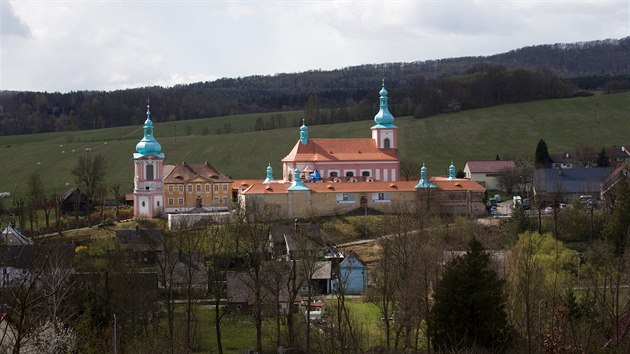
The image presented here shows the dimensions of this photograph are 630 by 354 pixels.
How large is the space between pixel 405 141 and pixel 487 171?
804 inches

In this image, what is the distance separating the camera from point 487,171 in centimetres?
7375

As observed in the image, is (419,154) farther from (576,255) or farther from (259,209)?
(576,255)

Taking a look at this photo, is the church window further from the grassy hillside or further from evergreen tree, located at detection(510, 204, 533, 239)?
evergreen tree, located at detection(510, 204, 533, 239)

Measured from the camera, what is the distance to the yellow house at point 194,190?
6316 cm

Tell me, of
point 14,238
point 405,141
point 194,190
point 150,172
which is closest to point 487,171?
point 405,141

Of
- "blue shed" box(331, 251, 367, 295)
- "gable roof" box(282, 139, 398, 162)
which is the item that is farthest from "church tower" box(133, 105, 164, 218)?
Answer: "blue shed" box(331, 251, 367, 295)

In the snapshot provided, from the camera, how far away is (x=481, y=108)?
347 feet

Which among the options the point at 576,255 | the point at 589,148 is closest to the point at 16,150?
the point at 589,148

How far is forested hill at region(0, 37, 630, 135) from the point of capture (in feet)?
358

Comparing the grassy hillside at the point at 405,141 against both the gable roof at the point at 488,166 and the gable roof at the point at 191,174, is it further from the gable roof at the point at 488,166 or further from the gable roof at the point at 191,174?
the gable roof at the point at 191,174

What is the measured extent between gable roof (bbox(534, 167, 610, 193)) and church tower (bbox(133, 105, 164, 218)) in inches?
1004

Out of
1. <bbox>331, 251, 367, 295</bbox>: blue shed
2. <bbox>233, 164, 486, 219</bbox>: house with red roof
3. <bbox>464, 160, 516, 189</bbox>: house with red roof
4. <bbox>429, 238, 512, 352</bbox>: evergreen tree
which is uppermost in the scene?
<bbox>464, 160, 516, 189</bbox>: house with red roof

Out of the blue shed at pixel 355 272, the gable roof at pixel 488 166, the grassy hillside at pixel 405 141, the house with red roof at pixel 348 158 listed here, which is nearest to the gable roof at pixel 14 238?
the blue shed at pixel 355 272

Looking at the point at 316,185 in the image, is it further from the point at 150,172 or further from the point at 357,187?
the point at 150,172
